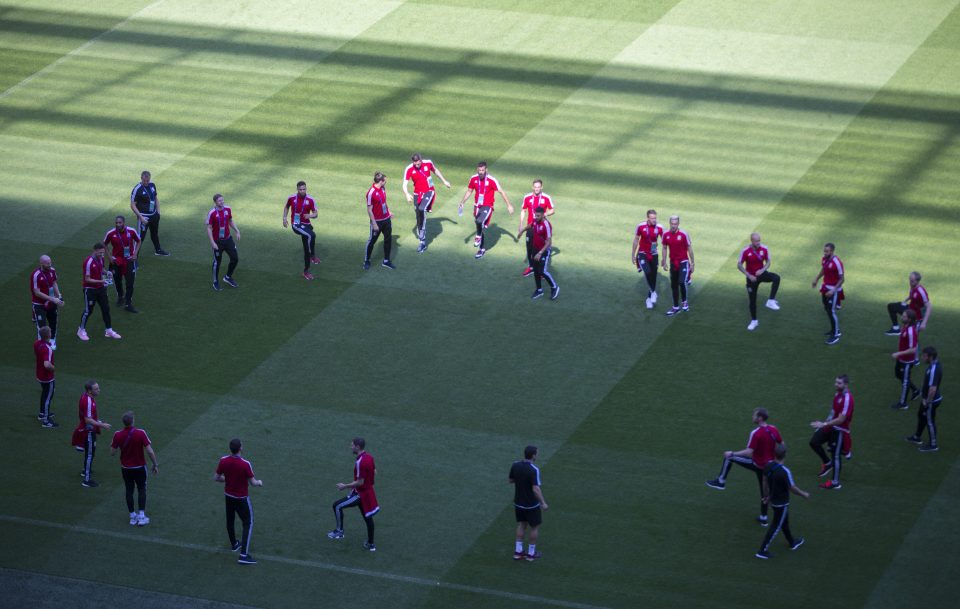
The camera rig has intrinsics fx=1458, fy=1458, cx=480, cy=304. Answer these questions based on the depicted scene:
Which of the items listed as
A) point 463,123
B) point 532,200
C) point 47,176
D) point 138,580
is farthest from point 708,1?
point 138,580

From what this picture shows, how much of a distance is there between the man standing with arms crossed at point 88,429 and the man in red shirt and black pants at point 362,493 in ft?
11.9

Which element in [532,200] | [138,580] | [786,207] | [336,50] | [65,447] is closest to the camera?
[138,580]

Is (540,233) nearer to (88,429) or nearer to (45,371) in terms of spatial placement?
(45,371)

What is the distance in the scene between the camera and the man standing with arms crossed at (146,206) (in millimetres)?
28781

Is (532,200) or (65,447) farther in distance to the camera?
(532,200)

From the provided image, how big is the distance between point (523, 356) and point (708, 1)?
19566 millimetres

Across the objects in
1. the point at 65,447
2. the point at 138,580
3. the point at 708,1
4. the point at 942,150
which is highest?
the point at 708,1

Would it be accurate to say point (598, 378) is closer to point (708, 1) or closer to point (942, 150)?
point (942, 150)

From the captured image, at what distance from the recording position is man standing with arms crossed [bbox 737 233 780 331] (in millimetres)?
25703

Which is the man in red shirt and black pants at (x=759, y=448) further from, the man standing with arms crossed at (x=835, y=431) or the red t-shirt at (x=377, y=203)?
the red t-shirt at (x=377, y=203)

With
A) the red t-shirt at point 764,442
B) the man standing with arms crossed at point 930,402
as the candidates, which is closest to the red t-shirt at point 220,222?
the red t-shirt at point 764,442

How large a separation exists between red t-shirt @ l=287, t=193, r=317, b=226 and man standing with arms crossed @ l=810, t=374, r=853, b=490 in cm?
1102

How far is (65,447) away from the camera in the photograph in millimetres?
22953

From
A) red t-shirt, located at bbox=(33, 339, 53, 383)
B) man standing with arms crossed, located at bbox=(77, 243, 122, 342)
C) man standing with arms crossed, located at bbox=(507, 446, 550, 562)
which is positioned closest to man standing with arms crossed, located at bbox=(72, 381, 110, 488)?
red t-shirt, located at bbox=(33, 339, 53, 383)
